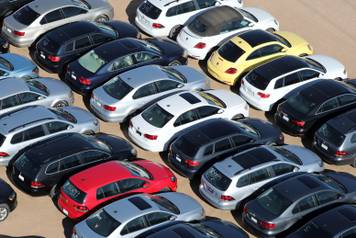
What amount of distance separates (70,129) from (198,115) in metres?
3.54

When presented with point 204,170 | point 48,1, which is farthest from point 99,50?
point 204,170

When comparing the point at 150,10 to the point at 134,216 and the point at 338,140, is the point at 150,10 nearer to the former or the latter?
the point at 338,140

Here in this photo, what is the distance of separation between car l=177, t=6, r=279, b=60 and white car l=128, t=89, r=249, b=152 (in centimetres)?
397

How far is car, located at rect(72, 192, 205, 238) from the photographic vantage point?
1889 centimetres

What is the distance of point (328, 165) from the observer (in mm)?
23438

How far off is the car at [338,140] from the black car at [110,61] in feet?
18.8

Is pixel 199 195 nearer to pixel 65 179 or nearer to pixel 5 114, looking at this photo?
pixel 65 179

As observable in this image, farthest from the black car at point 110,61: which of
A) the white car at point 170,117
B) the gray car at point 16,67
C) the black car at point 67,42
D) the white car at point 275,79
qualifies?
the white car at point 275,79

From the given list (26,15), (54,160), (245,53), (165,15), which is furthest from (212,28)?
(54,160)

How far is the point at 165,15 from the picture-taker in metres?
28.5

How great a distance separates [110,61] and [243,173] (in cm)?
642

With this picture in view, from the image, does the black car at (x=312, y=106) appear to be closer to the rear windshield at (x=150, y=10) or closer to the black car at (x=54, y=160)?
the black car at (x=54, y=160)

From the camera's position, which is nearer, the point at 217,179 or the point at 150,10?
the point at 217,179

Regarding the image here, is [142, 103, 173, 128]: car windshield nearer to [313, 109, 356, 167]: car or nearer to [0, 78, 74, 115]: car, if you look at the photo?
[0, 78, 74, 115]: car
